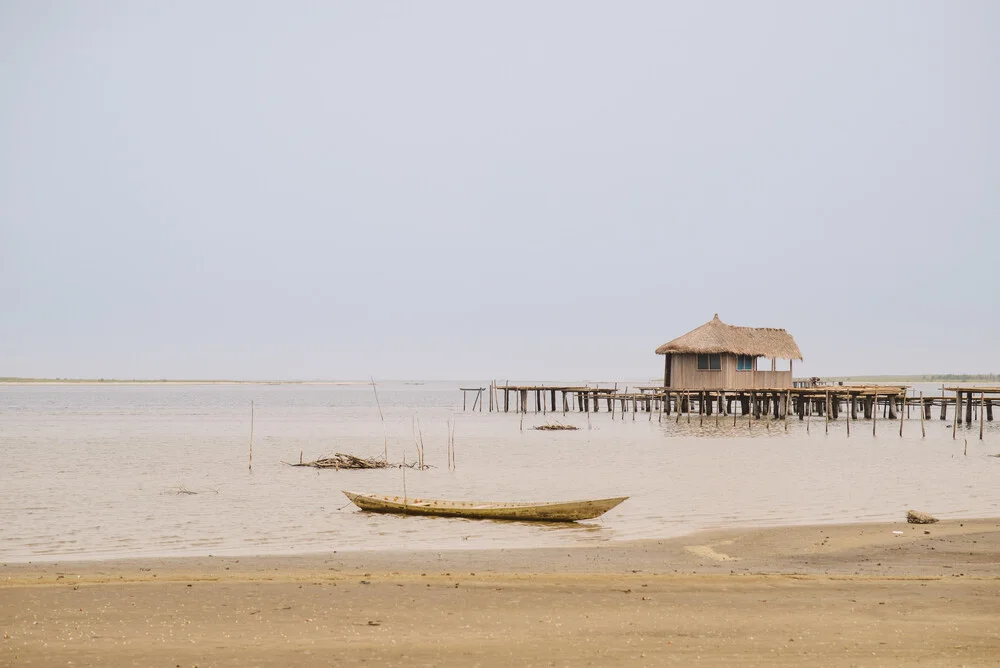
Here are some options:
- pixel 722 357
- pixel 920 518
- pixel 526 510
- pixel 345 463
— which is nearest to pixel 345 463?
pixel 345 463

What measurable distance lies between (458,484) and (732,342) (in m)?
32.2

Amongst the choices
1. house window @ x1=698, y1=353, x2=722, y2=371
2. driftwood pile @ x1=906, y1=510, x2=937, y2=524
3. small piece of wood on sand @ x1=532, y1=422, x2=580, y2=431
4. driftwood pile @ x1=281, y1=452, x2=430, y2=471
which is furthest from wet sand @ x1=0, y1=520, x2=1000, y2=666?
house window @ x1=698, y1=353, x2=722, y2=371

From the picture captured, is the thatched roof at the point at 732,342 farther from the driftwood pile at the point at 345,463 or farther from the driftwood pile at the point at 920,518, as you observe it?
the driftwood pile at the point at 920,518

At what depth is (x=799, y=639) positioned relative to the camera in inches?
317

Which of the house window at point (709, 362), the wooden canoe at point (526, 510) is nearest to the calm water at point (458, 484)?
the wooden canoe at point (526, 510)

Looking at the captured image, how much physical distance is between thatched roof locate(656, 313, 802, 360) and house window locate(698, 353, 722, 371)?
0.89 m

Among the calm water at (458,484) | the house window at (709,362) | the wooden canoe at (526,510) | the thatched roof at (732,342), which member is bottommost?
the calm water at (458,484)

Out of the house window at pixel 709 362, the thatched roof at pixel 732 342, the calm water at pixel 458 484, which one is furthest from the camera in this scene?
the house window at pixel 709 362

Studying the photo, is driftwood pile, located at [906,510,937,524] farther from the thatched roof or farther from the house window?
the house window

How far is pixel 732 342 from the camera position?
174ft

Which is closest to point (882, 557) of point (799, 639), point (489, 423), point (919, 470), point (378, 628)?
point (799, 639)

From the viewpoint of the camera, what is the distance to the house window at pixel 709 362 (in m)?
53.3

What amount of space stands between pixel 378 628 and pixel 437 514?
838 centimetres

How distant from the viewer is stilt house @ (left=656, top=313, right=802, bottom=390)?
174 ft
